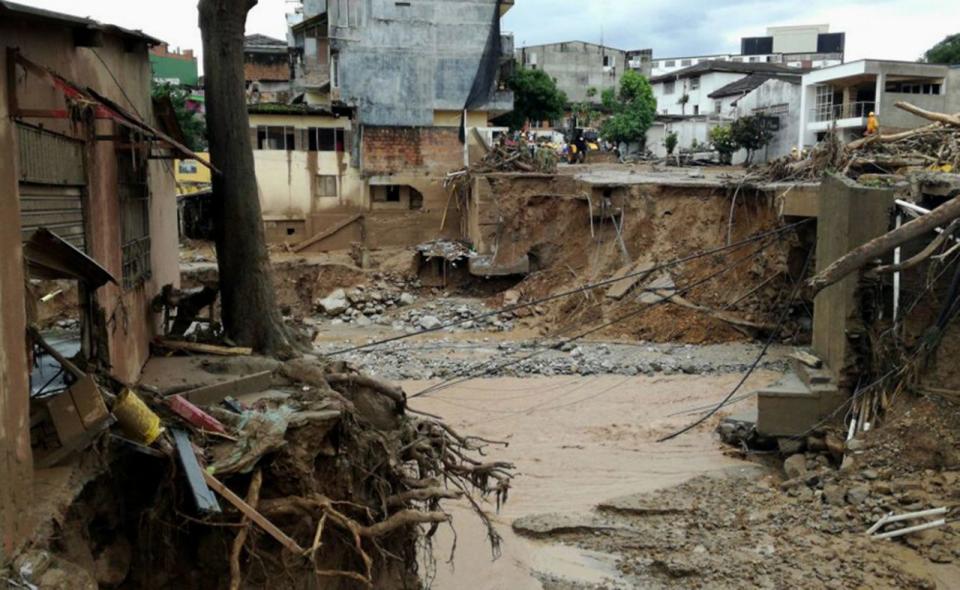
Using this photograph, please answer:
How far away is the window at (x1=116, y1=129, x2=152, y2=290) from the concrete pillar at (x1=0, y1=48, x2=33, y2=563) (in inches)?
124

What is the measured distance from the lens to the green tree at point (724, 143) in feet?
146

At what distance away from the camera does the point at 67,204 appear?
768 centimetres

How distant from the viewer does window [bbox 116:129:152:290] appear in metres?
9.86

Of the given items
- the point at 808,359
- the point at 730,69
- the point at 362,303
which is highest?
the point at 730,69

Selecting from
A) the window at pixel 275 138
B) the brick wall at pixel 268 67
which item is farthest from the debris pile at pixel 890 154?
the brick wall at pixel 268 67

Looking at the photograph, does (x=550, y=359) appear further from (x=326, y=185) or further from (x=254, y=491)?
(x=254, y=491)

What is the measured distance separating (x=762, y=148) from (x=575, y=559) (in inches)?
1498

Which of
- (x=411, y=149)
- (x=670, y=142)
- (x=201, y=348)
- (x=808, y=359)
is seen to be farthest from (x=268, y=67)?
(x=201, y=348)

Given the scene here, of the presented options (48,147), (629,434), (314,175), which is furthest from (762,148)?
(48,147)

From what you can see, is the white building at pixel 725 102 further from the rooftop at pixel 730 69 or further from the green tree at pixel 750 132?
the green tree at pixel 750 132

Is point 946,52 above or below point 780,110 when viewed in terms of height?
above

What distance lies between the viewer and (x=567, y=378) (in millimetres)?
23719

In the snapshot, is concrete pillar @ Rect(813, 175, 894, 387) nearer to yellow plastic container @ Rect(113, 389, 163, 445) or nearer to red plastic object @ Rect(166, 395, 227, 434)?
red plastic object @ Rect(166, 395, 227, 434)

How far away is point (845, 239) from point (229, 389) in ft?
33.8
